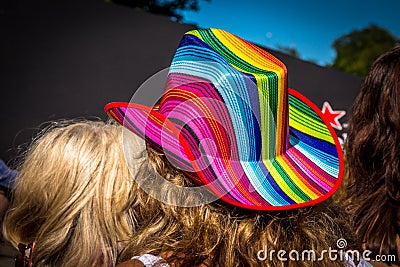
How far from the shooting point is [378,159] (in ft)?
4.75

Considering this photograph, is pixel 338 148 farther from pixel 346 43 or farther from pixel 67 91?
pixel 346 43

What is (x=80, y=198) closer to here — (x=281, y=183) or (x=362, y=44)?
(x=281, y=183)

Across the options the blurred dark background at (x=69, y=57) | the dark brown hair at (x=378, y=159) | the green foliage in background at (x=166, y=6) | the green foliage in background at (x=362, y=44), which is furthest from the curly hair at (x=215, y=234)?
the green foliage in background at (x=362, y=44)

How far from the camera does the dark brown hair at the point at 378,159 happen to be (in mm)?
1389

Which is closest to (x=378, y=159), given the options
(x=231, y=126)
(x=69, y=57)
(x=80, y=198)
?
(x=231, y=126)

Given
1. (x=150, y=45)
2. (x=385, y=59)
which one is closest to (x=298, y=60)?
(x=150, y=45)

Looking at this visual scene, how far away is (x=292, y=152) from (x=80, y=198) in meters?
0.50

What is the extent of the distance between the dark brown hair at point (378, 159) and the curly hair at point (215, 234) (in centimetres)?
38

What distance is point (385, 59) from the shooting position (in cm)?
144

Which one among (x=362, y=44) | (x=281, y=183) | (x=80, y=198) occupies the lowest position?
(x=80, y=198)

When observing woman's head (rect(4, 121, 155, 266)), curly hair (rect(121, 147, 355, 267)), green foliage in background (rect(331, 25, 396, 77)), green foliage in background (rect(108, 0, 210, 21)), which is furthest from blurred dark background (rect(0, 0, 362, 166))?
green foliage in background (rect(331, 25, 396, 77))

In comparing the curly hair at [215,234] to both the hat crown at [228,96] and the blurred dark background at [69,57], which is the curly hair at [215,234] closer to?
the hat crown at [228,96]

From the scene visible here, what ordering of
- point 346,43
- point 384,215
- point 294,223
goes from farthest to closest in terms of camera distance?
point 346,43
point 384,215
point 294,223

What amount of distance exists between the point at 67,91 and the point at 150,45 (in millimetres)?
570
